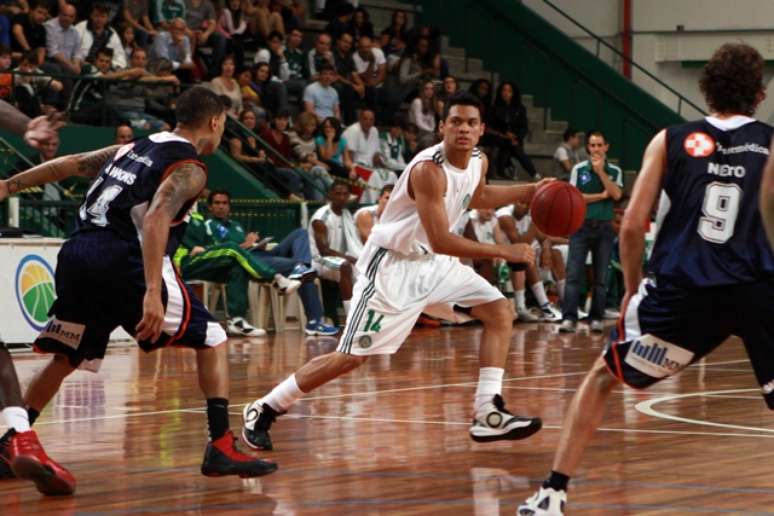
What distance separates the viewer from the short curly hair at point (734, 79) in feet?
16.6

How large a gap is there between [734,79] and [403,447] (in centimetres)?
274

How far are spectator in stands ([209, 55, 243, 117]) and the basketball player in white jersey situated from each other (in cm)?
1118

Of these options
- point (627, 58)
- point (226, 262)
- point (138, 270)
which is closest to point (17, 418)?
point (138, 270)

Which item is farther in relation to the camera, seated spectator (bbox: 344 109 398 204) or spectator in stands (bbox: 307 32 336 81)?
spectator in stands (bbox: 307 32 336 81)

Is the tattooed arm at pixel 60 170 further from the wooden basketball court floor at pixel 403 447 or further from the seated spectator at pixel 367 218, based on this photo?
the seated spectator at pixel 367 218

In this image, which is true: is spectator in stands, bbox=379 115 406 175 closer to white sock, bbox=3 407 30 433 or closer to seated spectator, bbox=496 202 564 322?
seated spectator, bbox=496 202 564 322

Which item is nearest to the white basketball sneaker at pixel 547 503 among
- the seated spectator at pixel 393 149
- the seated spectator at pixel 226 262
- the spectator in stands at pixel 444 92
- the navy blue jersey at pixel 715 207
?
the navy blue jersey at pixel 715 207

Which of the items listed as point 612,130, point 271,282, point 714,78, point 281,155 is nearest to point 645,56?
point 612,130

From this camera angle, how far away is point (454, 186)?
734 centimetres

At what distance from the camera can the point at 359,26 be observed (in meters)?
22.3

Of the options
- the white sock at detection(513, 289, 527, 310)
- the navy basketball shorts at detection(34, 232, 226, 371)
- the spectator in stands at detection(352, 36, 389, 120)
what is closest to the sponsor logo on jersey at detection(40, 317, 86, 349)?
the navy basketball shorts at detection(34, 232, 226, 371)

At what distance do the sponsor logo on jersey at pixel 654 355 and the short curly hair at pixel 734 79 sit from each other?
84 cm

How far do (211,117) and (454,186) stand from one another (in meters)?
1.47

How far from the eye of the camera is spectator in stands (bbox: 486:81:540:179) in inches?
875
